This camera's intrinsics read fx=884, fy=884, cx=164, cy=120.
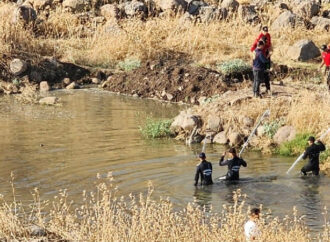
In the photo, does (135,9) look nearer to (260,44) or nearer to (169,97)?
(169,97)

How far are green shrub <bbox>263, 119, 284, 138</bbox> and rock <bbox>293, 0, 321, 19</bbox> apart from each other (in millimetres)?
17962

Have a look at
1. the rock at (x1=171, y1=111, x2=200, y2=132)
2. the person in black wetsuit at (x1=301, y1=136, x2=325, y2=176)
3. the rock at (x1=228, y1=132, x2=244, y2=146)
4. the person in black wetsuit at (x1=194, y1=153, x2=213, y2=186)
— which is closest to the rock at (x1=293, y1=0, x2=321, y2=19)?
the rock at (x1=171, y1=111, x2=200, y2=132)

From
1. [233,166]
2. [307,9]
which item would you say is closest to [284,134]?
[233,166]

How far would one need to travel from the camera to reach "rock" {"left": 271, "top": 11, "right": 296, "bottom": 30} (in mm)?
38969

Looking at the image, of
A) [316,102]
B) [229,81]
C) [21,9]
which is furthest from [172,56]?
[316,102]

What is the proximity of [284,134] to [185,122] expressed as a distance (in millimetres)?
3155

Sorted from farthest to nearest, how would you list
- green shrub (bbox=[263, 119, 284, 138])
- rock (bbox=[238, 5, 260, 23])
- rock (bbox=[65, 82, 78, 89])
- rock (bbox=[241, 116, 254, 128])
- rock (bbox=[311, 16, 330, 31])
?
rock (bbox=[238, 5, 260, 23]), rock (bbox=[311, 16, 330, 31]), rock (bbox=[65, 82, 78, 89]), rock (bbox=[241, 116, 254, 128]), green shrub (bbox=[263, 119, 284, 138])

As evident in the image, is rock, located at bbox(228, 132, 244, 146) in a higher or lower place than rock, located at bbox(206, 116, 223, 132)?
lower

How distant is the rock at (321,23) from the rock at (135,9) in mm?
8023

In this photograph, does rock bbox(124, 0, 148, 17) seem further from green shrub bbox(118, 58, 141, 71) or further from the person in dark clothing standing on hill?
the person in dark clothing standing on hill

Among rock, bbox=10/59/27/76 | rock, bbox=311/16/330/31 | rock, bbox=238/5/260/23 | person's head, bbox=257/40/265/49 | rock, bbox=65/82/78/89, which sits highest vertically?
rock, bbox=238/5/260/23

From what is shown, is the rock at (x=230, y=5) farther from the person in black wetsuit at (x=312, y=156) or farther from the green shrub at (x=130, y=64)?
the person in black wetsuit at (x=312, y=156)

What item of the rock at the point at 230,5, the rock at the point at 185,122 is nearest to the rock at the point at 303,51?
the rock at the point at 230,5

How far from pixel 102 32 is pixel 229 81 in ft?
26.7
